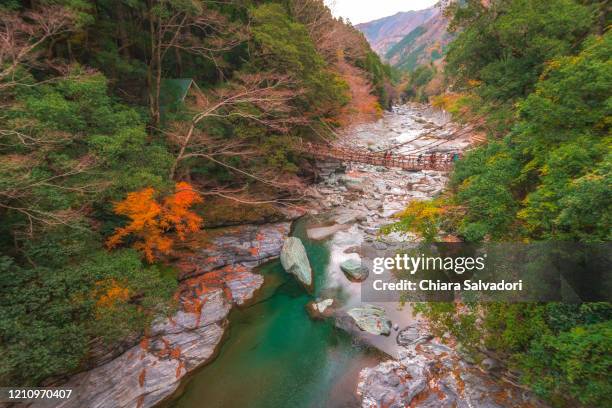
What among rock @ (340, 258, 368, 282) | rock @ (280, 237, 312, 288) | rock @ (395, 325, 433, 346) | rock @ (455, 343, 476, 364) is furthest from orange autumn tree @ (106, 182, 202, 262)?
rock @ (455, 343, 476, 364)

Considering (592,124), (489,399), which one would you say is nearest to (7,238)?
(489,399)

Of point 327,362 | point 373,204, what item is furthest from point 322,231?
point 327,362

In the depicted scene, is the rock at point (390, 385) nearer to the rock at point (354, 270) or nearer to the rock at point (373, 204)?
the rock at point (354, 270)

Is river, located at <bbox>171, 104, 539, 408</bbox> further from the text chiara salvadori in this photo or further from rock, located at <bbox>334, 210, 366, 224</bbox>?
rock, located at <bbox>334, 210, 366, 224</bbox>

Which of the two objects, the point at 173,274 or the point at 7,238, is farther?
the point at 173,274

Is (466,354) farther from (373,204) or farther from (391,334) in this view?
(373,204)

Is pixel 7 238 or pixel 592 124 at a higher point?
pixel 592 124

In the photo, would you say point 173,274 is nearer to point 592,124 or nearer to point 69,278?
point 69,278
